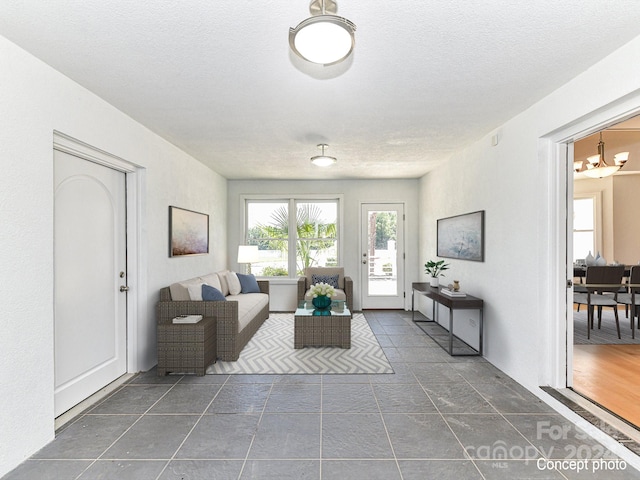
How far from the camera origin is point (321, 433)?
2.16 meters

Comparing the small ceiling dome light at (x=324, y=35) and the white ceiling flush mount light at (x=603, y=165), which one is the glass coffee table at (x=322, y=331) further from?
the white ceiling flush mount light at (x=603, y=165)

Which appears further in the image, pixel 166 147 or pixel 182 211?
pixel 182 211

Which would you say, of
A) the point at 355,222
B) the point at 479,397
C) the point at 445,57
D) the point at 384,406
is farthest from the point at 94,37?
the point at 355,222

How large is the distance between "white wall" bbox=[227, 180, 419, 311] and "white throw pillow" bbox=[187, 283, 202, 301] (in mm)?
2370

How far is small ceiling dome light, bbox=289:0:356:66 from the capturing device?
1.40 m

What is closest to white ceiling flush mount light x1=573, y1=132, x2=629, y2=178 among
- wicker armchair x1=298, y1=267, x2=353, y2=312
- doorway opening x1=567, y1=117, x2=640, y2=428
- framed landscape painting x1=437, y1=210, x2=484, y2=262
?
doorway opening x1=567, y1=117, x2=640, y2=428

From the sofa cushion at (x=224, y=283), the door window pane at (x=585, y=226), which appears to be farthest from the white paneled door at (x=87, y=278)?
the door window pane at (x=585, y=226)

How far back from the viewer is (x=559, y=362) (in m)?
2.61

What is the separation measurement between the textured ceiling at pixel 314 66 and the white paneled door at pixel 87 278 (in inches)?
28.2

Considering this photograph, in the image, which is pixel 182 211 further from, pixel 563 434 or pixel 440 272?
pixel 563 434

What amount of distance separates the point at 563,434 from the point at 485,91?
8.26 ft

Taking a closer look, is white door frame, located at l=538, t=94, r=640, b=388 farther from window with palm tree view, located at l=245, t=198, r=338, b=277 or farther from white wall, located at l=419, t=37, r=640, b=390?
window with palm tree view, located at l=245, t=198, r=338, b=277

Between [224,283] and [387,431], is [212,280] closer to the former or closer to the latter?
[224,283]

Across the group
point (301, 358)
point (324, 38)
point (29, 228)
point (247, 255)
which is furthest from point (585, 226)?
point (29, 228)
